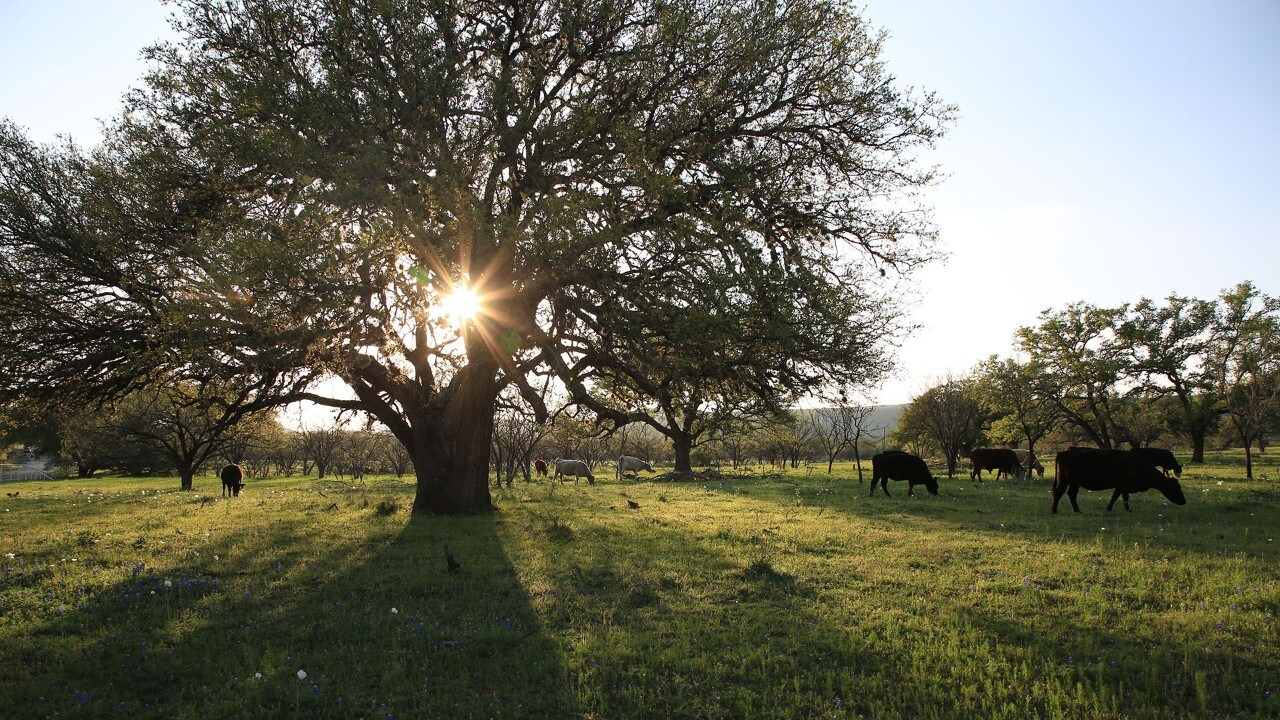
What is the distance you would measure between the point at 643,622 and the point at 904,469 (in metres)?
18.9

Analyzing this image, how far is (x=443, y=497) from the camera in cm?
1747

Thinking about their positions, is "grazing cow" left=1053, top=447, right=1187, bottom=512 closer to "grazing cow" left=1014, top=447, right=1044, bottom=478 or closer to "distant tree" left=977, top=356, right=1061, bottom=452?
"grazing cow" left=1014, top=447, right=1044, bottom=478

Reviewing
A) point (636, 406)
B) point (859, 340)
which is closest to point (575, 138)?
point (859, 340)

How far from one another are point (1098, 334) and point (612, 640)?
46443 mm

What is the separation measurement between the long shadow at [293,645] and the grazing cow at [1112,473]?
54.0 feet

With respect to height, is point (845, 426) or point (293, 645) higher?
point (845, 426)

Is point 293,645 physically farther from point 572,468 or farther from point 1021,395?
point 1021,395

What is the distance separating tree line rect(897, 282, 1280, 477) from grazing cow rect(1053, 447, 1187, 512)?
1962 centimetres

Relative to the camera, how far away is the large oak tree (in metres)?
Result: 11.0

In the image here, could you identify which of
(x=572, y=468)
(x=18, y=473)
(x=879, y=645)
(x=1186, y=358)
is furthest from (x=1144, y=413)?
(x=18, y=473)

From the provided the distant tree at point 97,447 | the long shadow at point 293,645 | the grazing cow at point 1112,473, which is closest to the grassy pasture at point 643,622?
the long shadow at point 293,645

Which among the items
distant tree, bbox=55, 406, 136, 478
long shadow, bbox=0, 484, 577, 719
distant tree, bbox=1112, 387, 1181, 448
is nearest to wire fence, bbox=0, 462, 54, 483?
distant tree, bbox=55, 406, 136, 478

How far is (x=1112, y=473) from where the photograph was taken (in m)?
17.1

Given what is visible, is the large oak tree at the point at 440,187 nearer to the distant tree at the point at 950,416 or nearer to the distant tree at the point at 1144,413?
the distant tree at the point at 950,416
